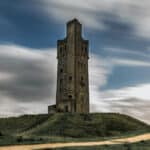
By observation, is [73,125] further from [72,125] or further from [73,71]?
[73,71]

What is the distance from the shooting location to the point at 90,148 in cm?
2941

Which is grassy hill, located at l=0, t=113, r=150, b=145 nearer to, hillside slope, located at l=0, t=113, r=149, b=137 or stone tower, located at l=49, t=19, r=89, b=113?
hillside slope, located at l=0, t=113, r=149, b=137

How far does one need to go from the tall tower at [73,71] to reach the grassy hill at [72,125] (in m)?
15.8

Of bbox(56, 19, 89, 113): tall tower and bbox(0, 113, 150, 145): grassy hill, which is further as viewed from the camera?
bbox(56, 19, 89, 113): tall tower

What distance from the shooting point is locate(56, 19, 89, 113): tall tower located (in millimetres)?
79500

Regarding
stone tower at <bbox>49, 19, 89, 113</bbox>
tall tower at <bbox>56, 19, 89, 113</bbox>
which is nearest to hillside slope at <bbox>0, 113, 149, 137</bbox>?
stone tower at <bbox>49, 19, 89, 113</bbox>

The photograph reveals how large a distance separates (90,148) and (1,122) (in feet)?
123

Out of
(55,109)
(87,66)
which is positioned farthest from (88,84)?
(55,109)

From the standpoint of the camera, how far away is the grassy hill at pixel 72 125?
50062 millimetres

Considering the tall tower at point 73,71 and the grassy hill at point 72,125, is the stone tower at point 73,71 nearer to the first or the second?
the tall tower at point 73,71

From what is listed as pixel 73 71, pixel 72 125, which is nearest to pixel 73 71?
pixel 73 71

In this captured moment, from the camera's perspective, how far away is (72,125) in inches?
2126

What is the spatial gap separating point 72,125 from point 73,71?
27.2m

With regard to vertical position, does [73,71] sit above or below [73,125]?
above
